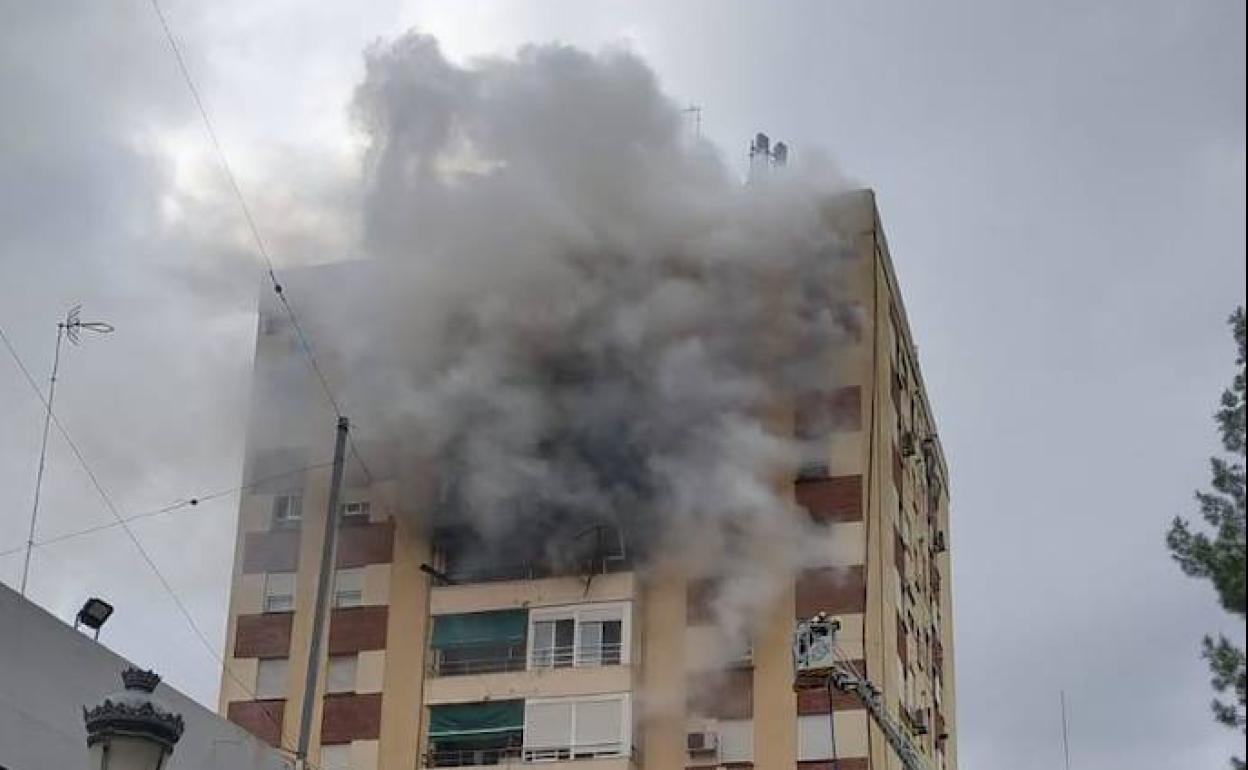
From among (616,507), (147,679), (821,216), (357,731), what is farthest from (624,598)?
(147,679)

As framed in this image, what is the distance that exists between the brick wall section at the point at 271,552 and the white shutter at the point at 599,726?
7.06 metres

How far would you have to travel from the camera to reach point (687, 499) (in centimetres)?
3891

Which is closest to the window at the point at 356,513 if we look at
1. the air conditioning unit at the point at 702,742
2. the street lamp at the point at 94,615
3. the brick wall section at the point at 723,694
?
the brick wall section at the point at 723,694

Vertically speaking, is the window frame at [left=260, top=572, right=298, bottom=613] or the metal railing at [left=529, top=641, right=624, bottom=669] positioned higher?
the window frame at [left=260, top=572, right=298, bottom=613]

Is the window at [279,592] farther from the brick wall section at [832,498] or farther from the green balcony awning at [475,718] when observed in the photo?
the brick wall section at [832,498]

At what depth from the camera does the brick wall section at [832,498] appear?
124 ft

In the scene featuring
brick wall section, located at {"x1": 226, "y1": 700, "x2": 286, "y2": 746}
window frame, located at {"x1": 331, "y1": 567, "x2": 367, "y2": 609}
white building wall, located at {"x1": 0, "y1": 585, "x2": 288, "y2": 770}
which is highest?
window frame, located at {"x1": 331, "y1": 567, "x2": 367, "y2": 609}

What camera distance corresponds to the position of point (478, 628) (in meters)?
39.3

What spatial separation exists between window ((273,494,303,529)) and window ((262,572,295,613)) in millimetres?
1014

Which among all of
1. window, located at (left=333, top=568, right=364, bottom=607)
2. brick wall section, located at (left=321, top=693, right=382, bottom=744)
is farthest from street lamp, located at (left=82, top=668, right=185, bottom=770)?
window, located at (left=333, top=568, right=364, bottom=607)

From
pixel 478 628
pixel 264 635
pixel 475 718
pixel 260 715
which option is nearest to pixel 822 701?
pixel 475 718

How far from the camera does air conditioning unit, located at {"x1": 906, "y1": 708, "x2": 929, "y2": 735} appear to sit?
3909 centimetres

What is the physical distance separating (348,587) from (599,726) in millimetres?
6238

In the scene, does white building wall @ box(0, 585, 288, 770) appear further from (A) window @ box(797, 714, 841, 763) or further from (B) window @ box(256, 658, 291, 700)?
(B) window @ box(256, 658, 291, 700)
